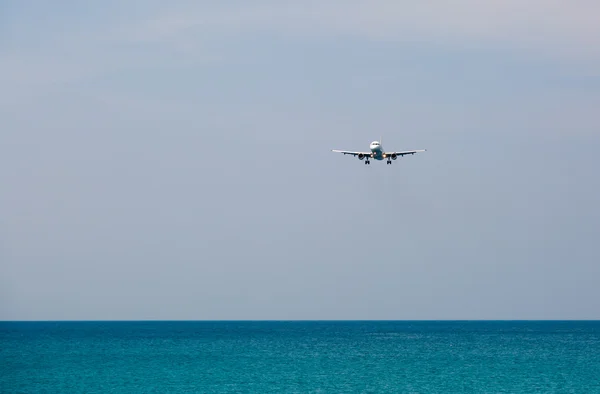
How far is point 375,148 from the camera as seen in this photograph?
128250 mm

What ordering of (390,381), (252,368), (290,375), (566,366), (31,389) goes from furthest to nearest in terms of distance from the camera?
(566,366) < (252,368) < (290,375) < (390,381) < (31,389)

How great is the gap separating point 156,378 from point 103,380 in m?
9.36

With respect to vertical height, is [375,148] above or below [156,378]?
above

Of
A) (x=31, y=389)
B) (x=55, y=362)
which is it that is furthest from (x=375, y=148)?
(x=55, y=362)

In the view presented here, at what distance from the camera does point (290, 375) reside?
160250 mm

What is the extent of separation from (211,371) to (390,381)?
38568mm

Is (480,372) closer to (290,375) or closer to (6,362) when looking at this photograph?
(290,375)

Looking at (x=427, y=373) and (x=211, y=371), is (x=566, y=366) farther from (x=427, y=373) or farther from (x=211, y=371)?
(x=211, y=371)

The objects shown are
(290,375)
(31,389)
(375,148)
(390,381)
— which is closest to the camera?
(375,148)

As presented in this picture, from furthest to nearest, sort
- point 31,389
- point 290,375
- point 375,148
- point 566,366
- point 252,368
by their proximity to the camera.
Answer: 1. point 566,366
2. point 252,368
3. point 290,375
4. point 31,389
5. point 375,148

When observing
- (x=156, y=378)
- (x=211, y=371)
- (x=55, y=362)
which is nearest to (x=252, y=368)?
(x=211, y=371)

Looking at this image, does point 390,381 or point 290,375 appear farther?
point 290,375

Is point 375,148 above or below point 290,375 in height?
above

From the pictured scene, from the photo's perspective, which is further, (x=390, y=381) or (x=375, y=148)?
(x=390, y=381)
